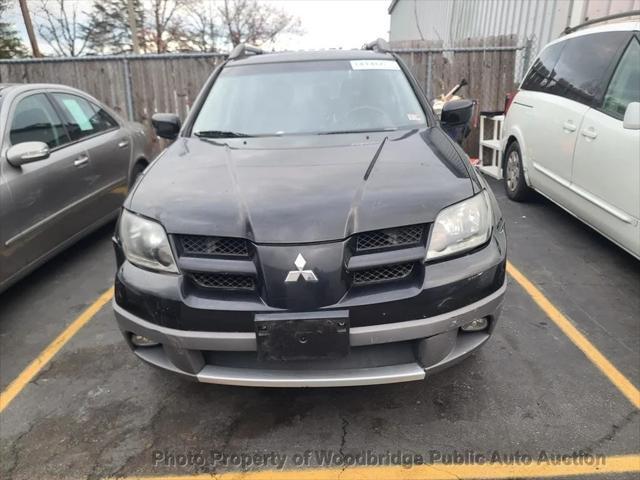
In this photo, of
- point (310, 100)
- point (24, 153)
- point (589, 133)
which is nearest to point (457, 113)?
point (310, 100)

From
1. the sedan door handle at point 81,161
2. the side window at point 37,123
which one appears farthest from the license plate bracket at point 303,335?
the sedan door handle at point 81,161

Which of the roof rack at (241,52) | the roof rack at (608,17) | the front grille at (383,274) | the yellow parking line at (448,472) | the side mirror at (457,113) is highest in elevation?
the roof rack at (608,17)

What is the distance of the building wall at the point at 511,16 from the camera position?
6770 mm

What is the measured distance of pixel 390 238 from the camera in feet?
6.92

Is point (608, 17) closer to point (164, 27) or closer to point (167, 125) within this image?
point (167, 125)

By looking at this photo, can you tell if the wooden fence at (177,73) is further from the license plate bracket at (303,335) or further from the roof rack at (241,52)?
the license plate bracket at (303,335)

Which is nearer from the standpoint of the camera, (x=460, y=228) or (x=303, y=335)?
(x=303, y=335)

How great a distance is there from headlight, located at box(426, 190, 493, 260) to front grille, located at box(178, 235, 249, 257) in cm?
79

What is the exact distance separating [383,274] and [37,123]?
11.7 feet

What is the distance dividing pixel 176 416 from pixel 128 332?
0.53 meters

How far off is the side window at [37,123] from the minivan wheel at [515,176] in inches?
187

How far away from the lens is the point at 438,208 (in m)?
2.16

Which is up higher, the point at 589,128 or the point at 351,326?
the point at 589,128

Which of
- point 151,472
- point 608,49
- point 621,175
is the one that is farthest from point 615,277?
point 151,472
